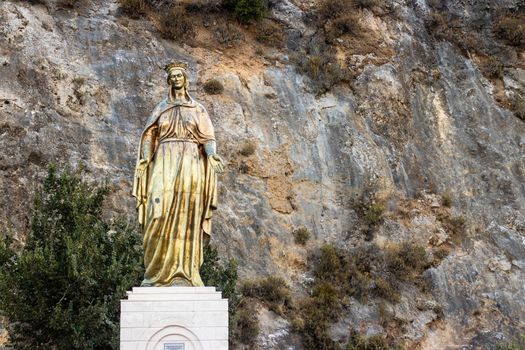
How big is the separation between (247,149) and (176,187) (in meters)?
13.3

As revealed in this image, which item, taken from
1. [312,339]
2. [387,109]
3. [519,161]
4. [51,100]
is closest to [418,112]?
[387,109]

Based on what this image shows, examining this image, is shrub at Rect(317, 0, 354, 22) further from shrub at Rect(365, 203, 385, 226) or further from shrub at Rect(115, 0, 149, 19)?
shrub at Rect(365, 203, 385, 226)

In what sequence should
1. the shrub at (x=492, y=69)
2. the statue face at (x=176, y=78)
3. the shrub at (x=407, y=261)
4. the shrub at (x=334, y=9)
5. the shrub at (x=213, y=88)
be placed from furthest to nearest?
the shrub at (x=334, y=9)
the shrub at (x=492, y=69)
the shrub at (x=213, y=88)
the shrub at (x=407, y=261)
the statue face at (x=176, y=78)

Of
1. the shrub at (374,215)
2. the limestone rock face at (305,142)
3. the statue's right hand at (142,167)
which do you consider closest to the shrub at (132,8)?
the limestone rock face at (305,142)

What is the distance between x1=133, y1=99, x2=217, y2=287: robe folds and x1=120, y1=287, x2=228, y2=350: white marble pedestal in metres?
0.37

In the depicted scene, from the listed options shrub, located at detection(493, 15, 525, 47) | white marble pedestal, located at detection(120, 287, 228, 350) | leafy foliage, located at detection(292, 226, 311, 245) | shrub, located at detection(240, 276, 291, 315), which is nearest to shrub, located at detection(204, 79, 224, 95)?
leafy foliage, located at detection(292, 226, 311, 245)

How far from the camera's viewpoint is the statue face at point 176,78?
966 centimetres

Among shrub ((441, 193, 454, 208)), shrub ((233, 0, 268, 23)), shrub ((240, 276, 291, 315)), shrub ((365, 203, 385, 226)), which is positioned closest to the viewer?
shrub ((240, 276, 291, 315))

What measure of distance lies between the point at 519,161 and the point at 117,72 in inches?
497

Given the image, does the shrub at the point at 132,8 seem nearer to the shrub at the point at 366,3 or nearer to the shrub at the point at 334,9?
the shrub at the point at 334,9

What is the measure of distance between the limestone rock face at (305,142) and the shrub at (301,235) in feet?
0.84

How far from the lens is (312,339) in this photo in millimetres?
18609

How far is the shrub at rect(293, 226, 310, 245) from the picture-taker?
21.1m

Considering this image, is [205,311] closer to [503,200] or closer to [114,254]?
[114,254]
